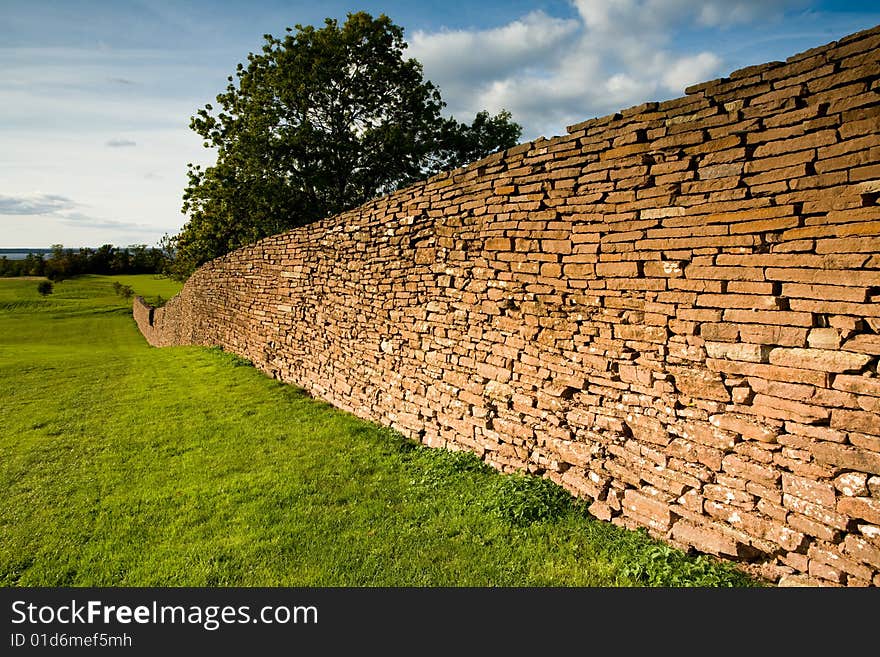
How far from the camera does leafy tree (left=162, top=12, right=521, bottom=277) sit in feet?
59.9

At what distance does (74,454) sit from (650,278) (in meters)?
7.24

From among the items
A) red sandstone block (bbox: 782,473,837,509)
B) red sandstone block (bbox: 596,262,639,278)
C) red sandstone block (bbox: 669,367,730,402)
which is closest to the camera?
red sandstone block (bbox: 782,473,837,509)

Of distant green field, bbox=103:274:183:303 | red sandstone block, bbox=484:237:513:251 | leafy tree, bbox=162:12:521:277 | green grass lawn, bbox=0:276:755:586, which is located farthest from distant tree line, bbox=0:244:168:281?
red sandstone block, bbox=484:237:513:251

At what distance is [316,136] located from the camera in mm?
18828

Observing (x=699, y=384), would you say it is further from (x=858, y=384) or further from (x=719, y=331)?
(x=858, y=384)

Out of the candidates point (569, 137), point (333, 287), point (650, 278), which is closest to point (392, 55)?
point (333, 287)

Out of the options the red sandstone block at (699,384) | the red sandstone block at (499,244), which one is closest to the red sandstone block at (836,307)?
the red sandstone block at (699,384)

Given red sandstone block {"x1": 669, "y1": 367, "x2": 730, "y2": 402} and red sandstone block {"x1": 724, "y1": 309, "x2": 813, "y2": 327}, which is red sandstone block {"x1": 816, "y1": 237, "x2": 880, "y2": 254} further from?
red sandstone block {"x1": 669, "y1": 367, "x2": 730, "y2": 402}

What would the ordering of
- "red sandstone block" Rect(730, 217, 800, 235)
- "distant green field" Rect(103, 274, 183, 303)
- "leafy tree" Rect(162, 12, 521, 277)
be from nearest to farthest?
1. "red sandstone block" Rect(730, 217, 800, 235)
2. "leafy tree" Rect(162, 12, 521, 277)
3. "distant green field" Rect(103, 274, 183, 303)

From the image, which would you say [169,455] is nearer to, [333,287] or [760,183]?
[333,287]

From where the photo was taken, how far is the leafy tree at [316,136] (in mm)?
18250

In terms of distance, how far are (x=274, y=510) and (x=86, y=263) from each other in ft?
241

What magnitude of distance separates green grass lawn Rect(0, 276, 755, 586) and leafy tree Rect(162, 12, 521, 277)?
12021mm

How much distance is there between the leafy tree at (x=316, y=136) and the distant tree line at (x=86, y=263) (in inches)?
1755
